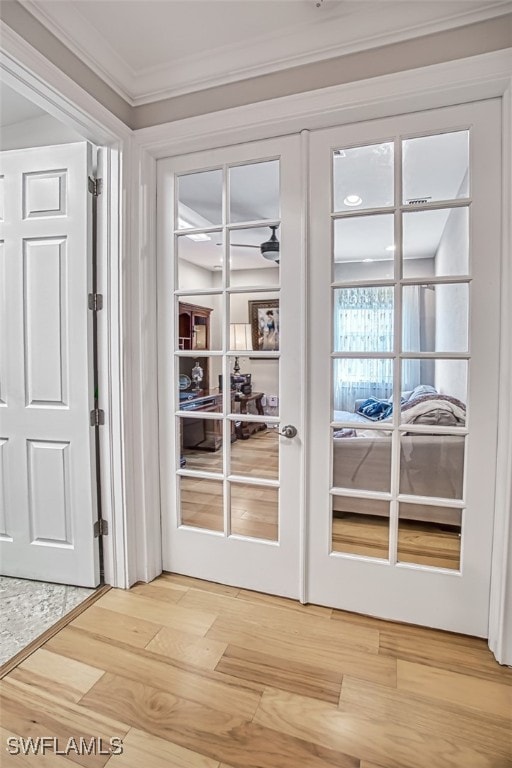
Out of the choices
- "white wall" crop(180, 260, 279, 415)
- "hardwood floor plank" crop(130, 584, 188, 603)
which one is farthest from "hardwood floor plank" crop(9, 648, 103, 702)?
"white wall" crop(180, 260, 279, 415)

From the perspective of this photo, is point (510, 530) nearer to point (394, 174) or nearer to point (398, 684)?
point (398, 684)

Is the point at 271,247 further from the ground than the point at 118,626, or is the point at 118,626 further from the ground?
the point at 271,247

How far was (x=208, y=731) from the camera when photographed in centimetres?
123

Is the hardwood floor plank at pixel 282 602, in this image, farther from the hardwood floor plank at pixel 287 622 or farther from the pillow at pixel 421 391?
the pillow at pixel 421 391

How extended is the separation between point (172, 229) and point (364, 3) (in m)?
1.22

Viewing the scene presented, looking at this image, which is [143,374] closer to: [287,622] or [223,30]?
[287,622]

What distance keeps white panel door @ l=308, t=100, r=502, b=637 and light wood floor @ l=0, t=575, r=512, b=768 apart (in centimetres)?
20

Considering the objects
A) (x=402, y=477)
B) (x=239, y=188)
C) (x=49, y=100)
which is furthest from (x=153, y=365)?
(x=402, y=477)

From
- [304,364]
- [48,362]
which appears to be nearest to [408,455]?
[304,364]

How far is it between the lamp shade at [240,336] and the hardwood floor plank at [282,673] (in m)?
1.37

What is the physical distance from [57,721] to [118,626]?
45 cm

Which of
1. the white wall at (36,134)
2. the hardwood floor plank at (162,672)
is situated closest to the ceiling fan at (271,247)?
the white wall at (36,134)

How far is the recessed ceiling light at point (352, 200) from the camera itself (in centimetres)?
171

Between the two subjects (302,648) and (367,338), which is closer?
(302,648)
